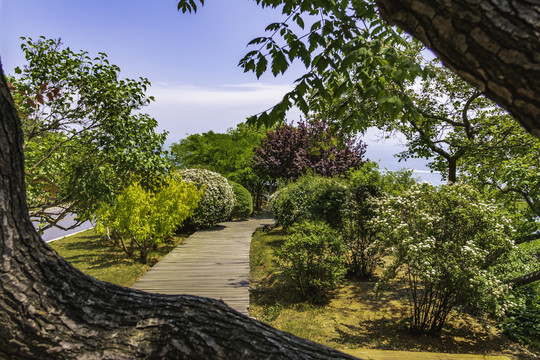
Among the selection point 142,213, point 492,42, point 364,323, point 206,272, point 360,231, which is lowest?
point 364,323

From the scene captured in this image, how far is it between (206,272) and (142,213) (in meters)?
2.60

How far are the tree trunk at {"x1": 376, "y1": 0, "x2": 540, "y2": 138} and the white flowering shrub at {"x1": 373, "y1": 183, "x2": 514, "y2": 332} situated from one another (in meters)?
4.10

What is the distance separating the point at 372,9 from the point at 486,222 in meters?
3.85

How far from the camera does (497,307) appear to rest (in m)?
4.32

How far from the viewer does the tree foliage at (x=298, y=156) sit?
54.6 feet

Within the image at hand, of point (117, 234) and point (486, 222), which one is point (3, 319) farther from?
point (117, 234)

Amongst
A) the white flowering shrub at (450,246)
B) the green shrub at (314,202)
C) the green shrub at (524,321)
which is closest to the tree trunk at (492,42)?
the white flowering shrub at (450,246)

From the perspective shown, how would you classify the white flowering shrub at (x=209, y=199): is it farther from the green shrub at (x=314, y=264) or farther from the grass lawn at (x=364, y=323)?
the green shrub at (x=314, y=264)

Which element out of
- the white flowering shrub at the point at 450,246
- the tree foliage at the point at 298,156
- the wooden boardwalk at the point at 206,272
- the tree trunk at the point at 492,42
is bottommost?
the wooden boardwalk at the point at 206,272

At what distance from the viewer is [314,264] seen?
627 centimetres

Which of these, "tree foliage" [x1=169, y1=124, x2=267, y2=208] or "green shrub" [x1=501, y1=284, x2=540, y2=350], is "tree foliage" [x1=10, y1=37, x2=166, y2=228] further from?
"tree foliage" [x1=169, y1=124, x2=267, y2=208]

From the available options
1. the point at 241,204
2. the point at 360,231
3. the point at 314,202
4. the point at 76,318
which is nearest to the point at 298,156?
the point at 241,204

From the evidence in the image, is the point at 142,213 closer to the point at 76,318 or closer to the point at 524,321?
the point at 76,318

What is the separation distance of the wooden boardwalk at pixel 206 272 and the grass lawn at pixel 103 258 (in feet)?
2.71
